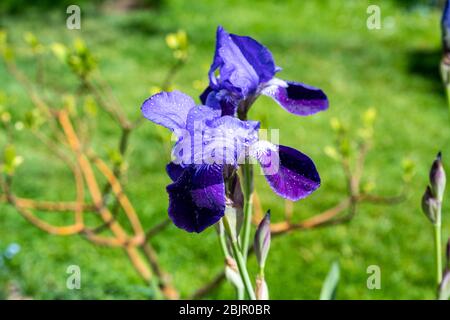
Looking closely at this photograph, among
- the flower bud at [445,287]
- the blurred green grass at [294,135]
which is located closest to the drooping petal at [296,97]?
the flower bud at [445,287]

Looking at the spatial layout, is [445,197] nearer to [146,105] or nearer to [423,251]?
[423,251]

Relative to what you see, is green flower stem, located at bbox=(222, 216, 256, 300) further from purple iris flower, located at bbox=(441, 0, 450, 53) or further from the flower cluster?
purple iris flower, located at bbox=(441, 0, 450, 53)

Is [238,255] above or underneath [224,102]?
underneath

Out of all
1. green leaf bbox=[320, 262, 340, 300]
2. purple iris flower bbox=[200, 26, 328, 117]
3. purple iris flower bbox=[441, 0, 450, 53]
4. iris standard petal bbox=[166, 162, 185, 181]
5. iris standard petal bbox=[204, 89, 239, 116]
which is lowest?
green leaf bbox=[320, 262, 340, 300]

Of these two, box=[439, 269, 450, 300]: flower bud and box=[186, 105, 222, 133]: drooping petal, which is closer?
box=[186, 105, 222, 133]: drooping petal

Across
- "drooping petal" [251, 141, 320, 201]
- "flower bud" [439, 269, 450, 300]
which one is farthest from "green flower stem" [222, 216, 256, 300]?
"flower bud" [439, 269, 450, 300]

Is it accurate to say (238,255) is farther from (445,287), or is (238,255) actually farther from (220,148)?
(445,287)

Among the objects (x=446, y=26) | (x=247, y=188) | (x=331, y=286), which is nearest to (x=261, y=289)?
(x=247, y=188)
